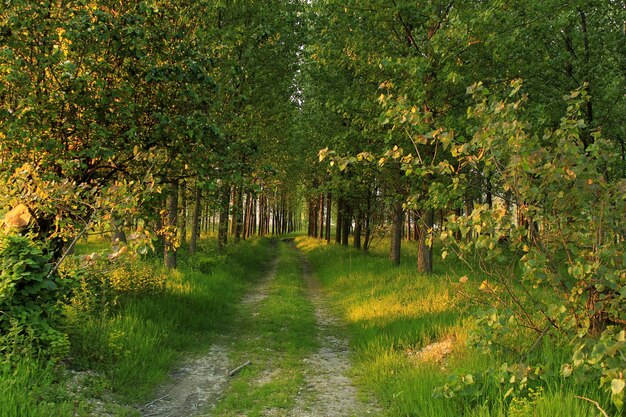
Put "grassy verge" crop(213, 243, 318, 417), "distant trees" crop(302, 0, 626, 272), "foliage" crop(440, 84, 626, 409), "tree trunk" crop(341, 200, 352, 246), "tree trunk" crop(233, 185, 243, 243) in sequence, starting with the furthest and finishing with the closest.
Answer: "tree trunk" crop(341, 200, 352, 246) < "tree trunk" crop(233, 185, 243, 243) < "distant trees" crop(302, 0, 626, 272) < "grassy verge" crop(213, 243, 318, 417) < "foliage" crop(440, 84, 626, 409)

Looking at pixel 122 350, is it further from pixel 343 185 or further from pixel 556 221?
pixel 343 185

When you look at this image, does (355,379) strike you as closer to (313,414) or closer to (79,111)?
(313,414)

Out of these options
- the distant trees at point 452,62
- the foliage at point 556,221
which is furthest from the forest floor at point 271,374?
the distant trees at point 452,62

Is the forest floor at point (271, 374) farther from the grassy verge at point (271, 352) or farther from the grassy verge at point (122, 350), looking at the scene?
the grassy verge at point (122, 350)

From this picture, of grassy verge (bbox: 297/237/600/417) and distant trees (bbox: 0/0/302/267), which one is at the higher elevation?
distant trees (bbox: 0/0/302/267)

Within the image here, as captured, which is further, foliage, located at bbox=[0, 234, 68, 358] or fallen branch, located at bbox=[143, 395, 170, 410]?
fallen branch, located at bbox=[143, 395, 170, 410]

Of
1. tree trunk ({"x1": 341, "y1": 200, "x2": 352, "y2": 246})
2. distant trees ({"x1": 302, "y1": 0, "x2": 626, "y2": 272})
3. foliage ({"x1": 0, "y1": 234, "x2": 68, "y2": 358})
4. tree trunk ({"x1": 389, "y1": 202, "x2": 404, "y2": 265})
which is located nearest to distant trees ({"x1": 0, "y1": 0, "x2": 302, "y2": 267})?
foliage ({"x1": 0, "y1": 234, "x2": 68, "y2": 358})

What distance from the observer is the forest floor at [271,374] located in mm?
6043

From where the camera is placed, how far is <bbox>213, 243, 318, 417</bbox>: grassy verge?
616 cm

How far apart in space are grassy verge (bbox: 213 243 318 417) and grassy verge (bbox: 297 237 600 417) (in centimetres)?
118

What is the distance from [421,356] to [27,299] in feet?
20.8

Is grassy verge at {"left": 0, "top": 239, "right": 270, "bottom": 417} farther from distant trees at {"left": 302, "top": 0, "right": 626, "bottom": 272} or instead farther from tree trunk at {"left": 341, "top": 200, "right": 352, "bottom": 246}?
tree trunk at {"left": 341, "top": 200, "right": 352, "bottom": 246}

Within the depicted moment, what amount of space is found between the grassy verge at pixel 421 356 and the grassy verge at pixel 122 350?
358 cm

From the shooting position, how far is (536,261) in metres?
4.20
